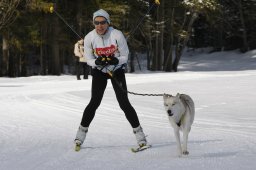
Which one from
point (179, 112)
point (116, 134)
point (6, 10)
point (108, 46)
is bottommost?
point (116, 134)

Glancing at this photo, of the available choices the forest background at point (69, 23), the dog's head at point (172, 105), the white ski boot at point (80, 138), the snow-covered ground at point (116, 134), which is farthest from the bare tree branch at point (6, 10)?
the dog's head at point (172, 105)

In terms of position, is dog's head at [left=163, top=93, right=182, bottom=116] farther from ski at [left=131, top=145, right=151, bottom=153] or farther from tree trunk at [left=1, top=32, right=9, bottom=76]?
tree trunk at [left=1, top=32, right=9, bottom=76]

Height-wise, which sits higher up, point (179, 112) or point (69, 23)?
point (69, 23)

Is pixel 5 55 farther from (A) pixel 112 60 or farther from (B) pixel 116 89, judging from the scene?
(A) pixel 112 60

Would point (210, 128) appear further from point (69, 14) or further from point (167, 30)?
point (167, 30)

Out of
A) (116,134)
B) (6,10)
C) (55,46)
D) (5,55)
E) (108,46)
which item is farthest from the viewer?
(5,55)

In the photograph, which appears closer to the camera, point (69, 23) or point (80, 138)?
point (80, 138)

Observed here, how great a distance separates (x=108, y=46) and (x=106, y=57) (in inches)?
8.4

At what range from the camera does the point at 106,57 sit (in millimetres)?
6309

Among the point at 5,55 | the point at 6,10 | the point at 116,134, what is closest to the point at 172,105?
the point at 116,134

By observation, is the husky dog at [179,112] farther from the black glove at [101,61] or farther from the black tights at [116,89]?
the black glove at [101,61]

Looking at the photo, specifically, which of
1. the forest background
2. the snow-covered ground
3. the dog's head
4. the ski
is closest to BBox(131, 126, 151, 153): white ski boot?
the ski

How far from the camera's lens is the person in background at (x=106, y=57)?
20.9 ft

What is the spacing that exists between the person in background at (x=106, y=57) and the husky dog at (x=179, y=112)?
77cm
